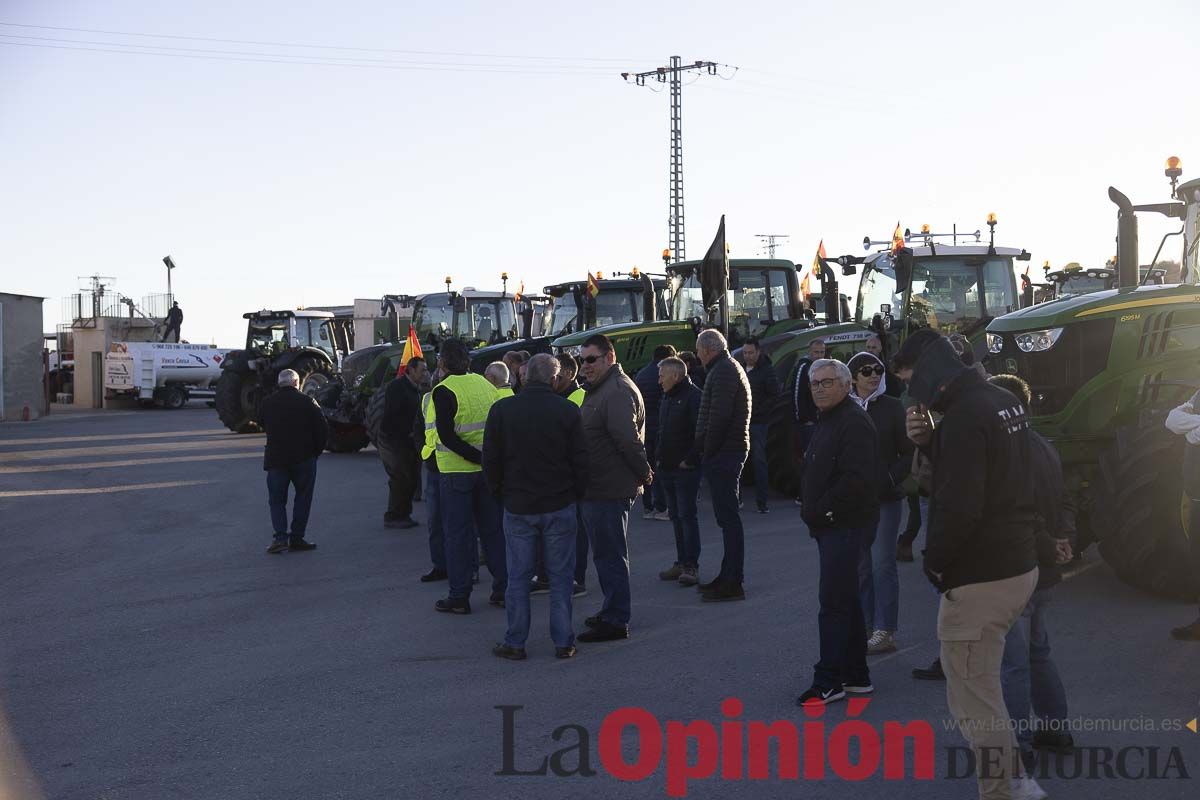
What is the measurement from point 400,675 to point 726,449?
304cm

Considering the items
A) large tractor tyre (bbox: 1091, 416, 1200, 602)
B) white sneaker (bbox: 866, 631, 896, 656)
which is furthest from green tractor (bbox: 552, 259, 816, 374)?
white sneaker (bbox: 866, 631, 896, 656)

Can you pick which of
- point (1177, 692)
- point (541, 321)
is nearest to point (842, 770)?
point (1177, 692)

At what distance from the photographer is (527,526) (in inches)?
305

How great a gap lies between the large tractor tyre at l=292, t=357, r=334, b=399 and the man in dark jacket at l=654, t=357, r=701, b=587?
46.6 feet

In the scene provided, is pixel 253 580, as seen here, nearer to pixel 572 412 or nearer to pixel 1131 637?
pixel 572 412

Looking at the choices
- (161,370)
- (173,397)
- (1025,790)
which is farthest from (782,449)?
(173,397)

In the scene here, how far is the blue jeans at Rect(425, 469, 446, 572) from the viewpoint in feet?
32.6

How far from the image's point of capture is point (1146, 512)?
8016mm

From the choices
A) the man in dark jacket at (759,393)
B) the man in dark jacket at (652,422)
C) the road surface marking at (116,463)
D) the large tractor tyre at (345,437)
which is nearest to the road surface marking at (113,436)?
the road surface marking at (116,463)

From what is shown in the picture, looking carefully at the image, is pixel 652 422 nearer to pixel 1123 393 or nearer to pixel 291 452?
pixel 291 452

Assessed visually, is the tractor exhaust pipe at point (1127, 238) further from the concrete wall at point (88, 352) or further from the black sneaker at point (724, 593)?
the concrete wall at point (88, 352)

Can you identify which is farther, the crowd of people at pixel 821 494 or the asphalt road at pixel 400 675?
the asphalt road at pixel 400 675

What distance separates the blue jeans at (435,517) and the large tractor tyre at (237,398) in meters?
17.3

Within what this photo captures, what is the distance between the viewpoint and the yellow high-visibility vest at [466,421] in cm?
901
